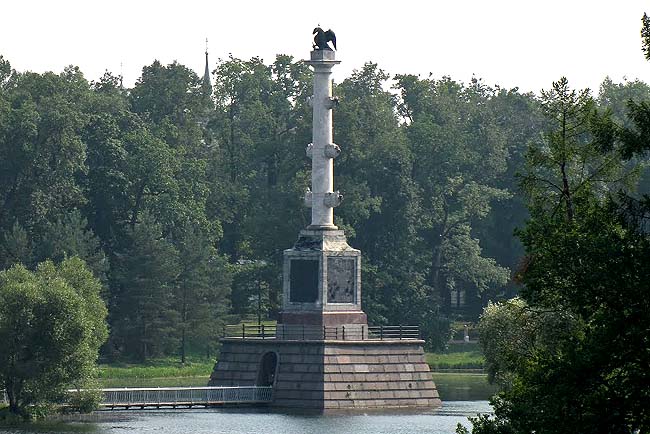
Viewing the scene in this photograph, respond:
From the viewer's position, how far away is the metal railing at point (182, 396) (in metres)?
86.8

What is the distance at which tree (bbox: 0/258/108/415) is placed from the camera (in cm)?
7981

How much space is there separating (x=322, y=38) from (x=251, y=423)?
20.6 m

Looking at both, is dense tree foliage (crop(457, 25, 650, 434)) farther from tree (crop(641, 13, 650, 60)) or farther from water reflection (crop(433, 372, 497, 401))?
water reflection (crop(433, 372, 497, 401))

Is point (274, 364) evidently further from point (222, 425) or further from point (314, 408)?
point (222, 425)

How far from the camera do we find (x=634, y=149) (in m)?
40.6

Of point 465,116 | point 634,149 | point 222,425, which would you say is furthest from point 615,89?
point 634,149

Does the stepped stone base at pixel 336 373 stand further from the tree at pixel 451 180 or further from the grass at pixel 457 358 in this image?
the tree at pixel 451 180

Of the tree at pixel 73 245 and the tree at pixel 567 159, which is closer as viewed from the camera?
the tree at pixel 567 159

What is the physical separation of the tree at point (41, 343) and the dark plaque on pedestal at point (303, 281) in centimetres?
1366

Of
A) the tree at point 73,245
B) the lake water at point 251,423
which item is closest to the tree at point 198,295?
the tree at point 73,245

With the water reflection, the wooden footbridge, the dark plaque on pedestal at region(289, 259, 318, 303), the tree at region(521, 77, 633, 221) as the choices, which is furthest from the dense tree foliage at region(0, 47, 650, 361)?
the tree at region(521, 77, 633, 221)

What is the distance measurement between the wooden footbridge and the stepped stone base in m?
1.01

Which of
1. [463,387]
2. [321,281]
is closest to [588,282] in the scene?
[321,281]

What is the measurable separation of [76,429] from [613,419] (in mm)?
41065
